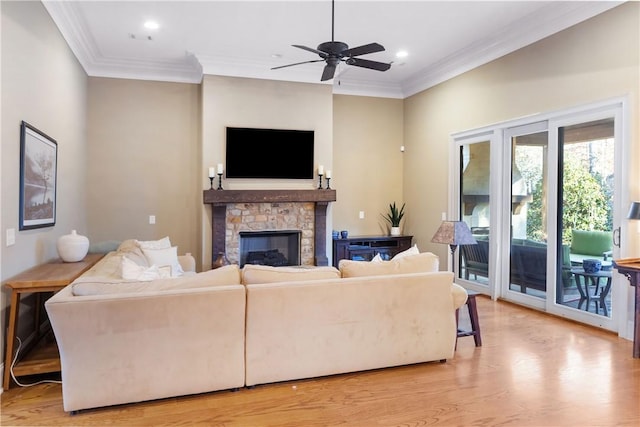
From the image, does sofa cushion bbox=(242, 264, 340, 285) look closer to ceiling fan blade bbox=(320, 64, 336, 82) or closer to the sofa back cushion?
ceiling fan blade bbox=(320, 64, 336, 82)

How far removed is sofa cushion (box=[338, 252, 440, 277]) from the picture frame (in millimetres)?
2549

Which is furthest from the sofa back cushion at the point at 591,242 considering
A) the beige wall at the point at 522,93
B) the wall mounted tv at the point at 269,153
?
the wall mounted tv at the point at 269,153

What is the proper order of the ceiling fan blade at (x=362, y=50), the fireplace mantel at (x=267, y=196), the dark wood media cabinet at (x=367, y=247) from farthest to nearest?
the dark wood media cabinet at (x=367, y=247)
the fireplace mantel at (x=267, y=196)
the ceiling fan blade at (x=362, y=50)

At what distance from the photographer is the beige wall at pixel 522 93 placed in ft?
12.6

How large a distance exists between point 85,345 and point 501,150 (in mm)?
5005

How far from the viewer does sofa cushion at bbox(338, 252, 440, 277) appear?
10.2ft

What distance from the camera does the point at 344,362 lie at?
301 cm

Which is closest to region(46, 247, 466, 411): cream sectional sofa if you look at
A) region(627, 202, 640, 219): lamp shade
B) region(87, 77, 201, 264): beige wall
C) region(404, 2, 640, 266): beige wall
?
region(627, 202, 640, 219): lamp shade

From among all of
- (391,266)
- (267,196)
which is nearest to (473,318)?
(391,266)

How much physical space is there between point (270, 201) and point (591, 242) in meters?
4.01

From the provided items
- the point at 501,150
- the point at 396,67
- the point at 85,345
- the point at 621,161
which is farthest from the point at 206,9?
the point at 621,161

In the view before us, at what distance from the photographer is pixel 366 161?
7324 mm

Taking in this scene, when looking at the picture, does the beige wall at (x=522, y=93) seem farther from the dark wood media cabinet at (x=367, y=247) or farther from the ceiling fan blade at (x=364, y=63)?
the ceiling fan blade at (x=364, y=63)

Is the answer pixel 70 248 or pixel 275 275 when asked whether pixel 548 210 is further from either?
pixel 70 248
